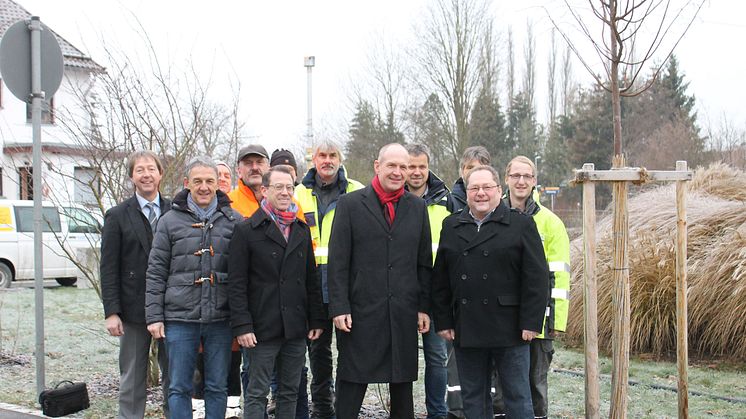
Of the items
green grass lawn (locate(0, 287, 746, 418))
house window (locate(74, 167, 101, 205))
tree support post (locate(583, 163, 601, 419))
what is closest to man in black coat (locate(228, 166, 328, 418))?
green grass lawn (locate(0, 287, 746, 418))

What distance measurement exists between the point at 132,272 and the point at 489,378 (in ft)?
8.62

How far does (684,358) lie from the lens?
536 cm

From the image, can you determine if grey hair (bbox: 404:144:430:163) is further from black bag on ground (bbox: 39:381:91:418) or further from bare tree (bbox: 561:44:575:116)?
bare tree (bbox: 561:44:575:116)

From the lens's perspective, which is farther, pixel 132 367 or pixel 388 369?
pixel 132 367

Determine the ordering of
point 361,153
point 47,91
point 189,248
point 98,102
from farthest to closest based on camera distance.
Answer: point 361,153
point 98,102
point 47,91
point 189,248

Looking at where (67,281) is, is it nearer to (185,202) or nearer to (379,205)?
(185,202)

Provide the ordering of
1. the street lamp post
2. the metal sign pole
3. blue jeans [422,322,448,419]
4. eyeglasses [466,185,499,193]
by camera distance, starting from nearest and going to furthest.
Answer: eyeglasses [466,185,499,193] → blue jeans [422,322,448,419] → the metal sign pole → the street lamp post

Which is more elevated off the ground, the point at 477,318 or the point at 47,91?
the point at 47,91

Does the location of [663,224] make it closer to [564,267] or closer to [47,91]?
[564,267]

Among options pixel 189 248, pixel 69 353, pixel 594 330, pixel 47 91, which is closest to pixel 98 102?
pixel 47 91

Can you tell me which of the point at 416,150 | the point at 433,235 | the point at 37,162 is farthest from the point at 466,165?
the point at 37,162

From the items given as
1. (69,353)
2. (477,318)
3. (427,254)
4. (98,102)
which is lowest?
(69,353)

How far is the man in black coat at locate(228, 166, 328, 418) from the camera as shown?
5.07 m

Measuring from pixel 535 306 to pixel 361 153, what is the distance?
31053mm
